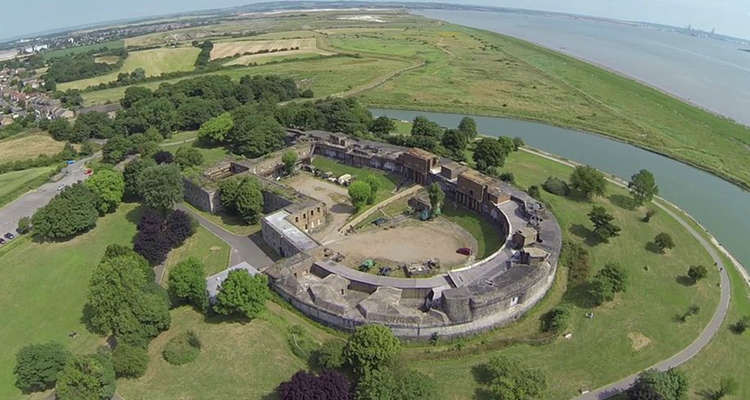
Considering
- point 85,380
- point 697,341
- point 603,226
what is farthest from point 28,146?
point 697,341

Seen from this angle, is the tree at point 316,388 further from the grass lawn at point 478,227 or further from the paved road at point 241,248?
the grass lawn at point 478,227

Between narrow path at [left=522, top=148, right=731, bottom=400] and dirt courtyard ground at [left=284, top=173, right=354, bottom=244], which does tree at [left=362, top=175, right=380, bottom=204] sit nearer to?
dirt courtyard ground at [left=284, top=173, right=354, bottom=244]

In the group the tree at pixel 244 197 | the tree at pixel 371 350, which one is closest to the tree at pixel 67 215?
the tree at pixel 244 197

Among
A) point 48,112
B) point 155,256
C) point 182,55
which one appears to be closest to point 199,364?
point 155,256

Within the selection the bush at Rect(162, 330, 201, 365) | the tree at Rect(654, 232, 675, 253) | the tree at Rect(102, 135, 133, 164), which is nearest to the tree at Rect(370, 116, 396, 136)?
the tree at Rect(102, 135, 133, 164)

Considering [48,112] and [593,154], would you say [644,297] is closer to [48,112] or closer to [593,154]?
[593,154]
